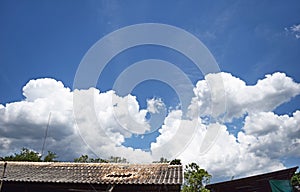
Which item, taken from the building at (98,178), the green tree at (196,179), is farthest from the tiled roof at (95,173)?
the green tree at (196,179)

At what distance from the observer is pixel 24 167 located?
622 inches

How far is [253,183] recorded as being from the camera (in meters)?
12.2

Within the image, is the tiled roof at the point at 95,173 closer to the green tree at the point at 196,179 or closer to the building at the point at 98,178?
the building at the point at 98,178

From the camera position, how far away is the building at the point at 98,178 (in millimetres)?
12094

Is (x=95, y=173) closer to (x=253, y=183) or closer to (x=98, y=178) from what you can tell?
(x=98, y=178)

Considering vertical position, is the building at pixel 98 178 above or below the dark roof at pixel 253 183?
above

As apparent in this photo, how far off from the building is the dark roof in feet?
6.70

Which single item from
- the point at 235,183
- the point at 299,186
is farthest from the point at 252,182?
the point at 299,186

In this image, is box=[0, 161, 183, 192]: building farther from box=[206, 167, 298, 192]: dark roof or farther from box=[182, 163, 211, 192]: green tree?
box=[182, 163, 211, 192]: green tree

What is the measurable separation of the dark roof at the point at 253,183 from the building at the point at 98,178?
2041mm

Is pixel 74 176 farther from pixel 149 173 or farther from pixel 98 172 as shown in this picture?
pixel 149 173

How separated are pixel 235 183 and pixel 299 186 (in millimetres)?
3402

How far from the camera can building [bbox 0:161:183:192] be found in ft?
39.7

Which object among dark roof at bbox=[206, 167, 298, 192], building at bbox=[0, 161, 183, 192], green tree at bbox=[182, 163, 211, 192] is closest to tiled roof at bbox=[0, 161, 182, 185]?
building at bbox=[0, 161, 183, 192]
